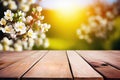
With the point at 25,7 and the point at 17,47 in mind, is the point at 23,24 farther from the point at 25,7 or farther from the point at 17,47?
the point at 17,47

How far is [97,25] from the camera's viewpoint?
26.7 feet

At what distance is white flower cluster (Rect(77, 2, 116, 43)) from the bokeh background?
12cm

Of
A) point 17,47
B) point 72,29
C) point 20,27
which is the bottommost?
point 17,47

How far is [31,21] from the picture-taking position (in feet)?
10.3

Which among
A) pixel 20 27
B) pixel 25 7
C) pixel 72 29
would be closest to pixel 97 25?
pixel 72 29

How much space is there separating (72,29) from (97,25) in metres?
0.71

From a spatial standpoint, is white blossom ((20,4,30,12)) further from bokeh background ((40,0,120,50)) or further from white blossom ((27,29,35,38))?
bokeh background ((40,0,120,50))

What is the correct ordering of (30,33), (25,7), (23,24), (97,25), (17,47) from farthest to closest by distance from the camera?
(97,25), (17,47), (25,7), (30,33), (23,24)

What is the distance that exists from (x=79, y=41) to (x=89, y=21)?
0.61m

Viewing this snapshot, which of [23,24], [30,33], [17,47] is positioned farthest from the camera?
[17,47]

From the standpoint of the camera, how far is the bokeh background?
25.1 feet

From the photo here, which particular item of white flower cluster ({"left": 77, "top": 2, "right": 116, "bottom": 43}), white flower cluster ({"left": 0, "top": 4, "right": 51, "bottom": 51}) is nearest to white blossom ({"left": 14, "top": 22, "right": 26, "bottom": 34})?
white flower cluster ({"left": 0, "top": 4, "right": 51, "bottom": 51})

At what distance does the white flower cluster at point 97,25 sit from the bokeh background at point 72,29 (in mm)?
120

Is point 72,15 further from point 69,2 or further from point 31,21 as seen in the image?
point 31,21
